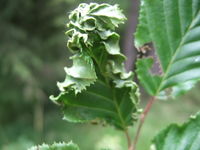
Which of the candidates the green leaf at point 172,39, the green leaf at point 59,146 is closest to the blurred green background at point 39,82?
the green leaf at point 172,39

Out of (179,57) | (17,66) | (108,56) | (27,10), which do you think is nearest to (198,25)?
(179,57)

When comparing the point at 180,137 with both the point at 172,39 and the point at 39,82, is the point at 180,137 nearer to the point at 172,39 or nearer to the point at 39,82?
the point at 172,39

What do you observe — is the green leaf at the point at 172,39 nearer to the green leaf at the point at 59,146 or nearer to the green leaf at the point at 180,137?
the green leaf at the point at 180,137

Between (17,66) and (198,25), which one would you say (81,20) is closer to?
(198,25)

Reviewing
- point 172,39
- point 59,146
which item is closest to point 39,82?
point 172,39

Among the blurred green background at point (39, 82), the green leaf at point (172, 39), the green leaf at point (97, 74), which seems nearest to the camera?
the green leaf at point (97, 74)
